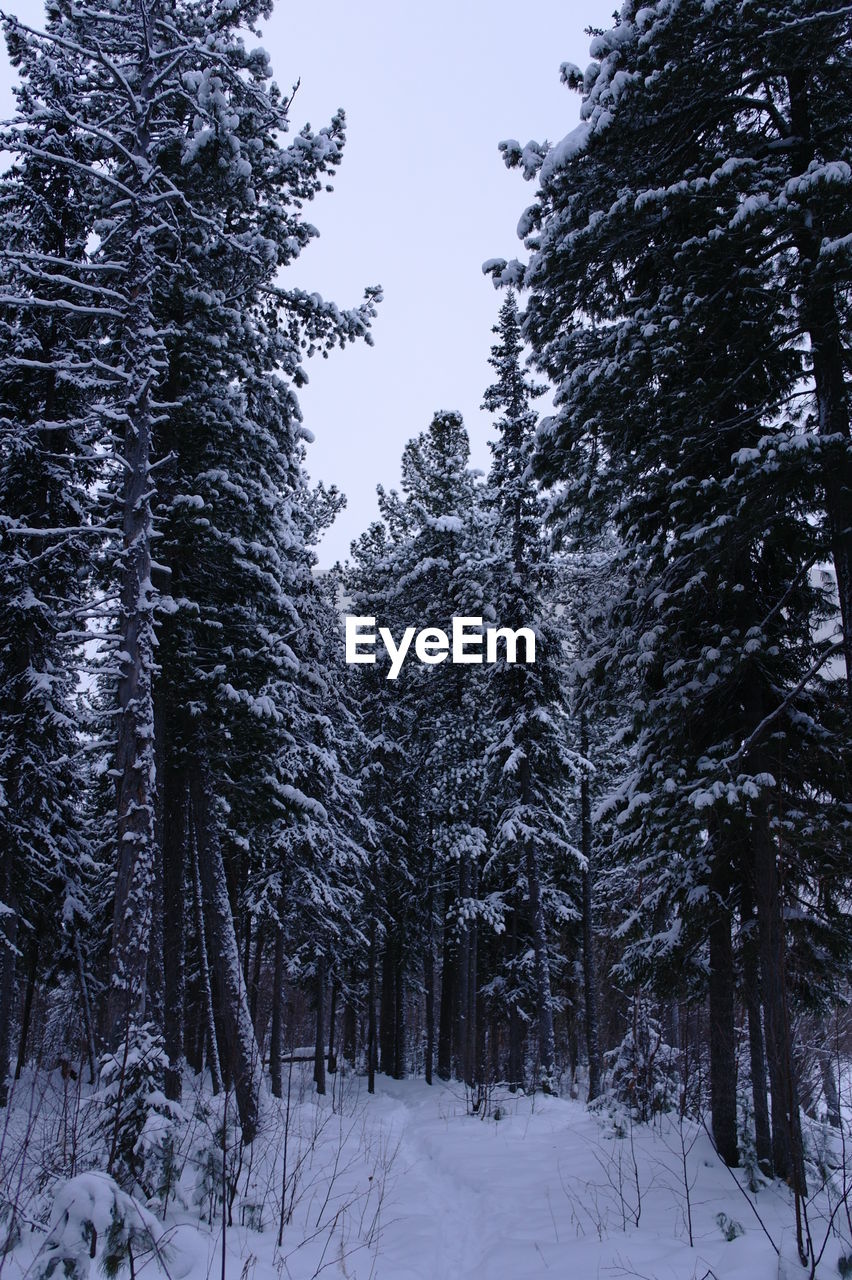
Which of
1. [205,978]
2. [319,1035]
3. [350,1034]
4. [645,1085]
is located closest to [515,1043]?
[319,1035]

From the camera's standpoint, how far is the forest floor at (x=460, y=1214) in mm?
5117

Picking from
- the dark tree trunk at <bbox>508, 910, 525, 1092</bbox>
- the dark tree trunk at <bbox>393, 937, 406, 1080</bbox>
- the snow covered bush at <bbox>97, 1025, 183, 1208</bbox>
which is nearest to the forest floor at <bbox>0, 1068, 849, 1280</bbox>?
the snow covered bush at <bbox>97, 1025, 183, 1208</bbox>

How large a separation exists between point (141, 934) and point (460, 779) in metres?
13.1

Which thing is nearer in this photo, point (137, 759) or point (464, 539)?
point (137, 759)

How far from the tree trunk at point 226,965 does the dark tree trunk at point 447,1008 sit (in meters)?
14.4

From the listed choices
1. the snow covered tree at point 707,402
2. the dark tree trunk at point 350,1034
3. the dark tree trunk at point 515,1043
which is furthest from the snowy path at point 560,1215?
the dark tree trunk at point 350,1034

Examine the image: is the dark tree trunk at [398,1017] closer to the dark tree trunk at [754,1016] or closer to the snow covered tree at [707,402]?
the dark tree trunk at [754,1016]

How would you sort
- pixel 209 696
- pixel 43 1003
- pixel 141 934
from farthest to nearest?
pixel 43 1003 → pixel 209 696 → pixel 141 934

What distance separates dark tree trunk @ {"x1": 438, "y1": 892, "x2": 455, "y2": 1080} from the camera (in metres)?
25.5

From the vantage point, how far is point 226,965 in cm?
1166

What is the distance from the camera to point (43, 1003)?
88.9ft

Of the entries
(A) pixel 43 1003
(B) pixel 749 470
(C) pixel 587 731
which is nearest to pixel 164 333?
(B) pixel 749 470

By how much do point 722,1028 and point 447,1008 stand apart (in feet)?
67.1

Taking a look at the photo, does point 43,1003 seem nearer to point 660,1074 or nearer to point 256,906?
point 256,906
